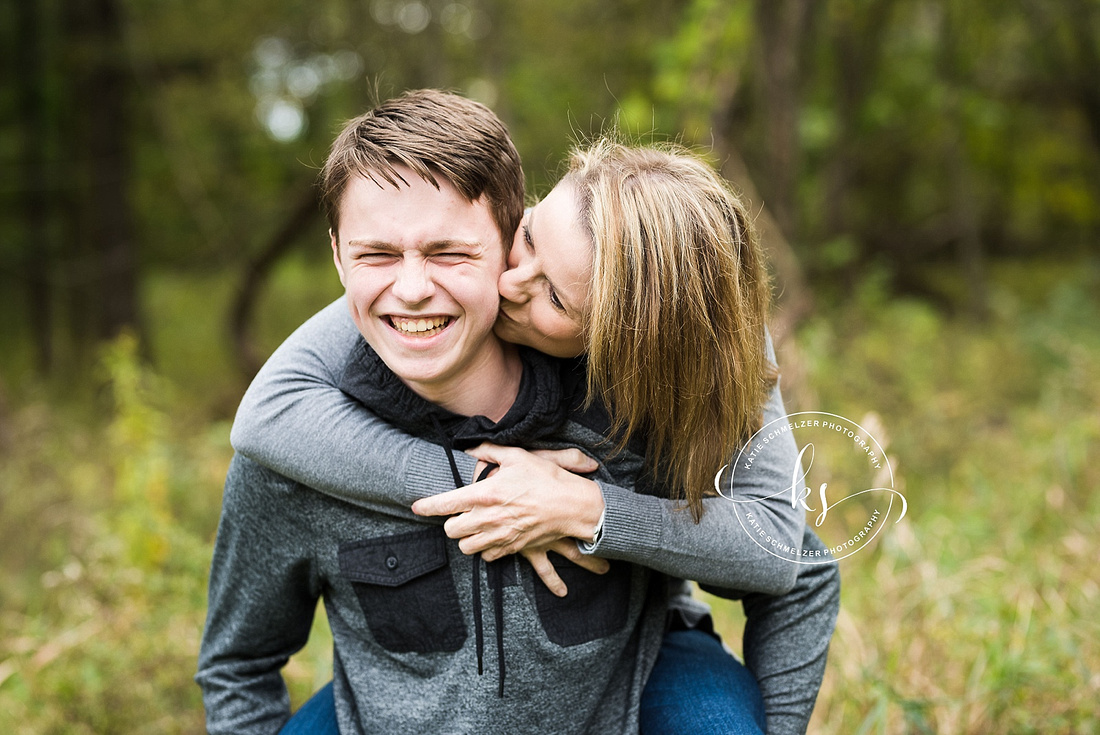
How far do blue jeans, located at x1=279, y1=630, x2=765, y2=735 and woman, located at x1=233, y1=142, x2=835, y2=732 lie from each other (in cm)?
2

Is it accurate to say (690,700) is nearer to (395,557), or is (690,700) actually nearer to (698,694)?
(698,694)

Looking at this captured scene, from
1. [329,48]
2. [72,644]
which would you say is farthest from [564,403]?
[329,48]

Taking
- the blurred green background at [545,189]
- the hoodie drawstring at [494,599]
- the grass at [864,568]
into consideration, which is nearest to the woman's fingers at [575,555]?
the hoodie drawstring at [494,599]

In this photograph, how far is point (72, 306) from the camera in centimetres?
1273

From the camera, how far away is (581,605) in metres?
1.75

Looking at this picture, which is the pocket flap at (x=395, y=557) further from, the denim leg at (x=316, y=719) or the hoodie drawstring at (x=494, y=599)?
the denim leg at (x=316, y=719)

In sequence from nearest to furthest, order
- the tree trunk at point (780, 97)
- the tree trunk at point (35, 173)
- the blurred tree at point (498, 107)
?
the tree trunk at point (780, 97) < the blurred tree at point (498, 107) < the tree trunk at point (35, 173)

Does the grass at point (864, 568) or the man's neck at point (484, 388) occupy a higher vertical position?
the man's neck at point (484, 388)

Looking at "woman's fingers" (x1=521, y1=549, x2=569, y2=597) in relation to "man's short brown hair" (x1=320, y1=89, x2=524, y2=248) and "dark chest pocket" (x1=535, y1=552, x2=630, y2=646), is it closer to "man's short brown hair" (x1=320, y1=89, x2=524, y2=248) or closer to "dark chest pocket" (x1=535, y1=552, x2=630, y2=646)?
"dark chest pocket" (x1=535, y1=552, x2=630, y2=646)

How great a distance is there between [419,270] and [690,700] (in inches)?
39.2

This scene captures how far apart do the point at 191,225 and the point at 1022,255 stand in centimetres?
1521

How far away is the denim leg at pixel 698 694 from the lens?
1754 mm

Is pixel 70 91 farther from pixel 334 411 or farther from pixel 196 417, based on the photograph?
pixel 334 411

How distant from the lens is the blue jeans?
69.2 inches
